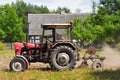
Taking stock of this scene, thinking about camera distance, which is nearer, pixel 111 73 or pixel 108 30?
pixel 111 73

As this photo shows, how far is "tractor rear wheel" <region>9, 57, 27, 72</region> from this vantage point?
18.5 metres

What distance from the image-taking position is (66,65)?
1880 cm

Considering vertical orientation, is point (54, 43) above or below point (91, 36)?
above

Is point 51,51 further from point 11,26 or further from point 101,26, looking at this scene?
point 11,26

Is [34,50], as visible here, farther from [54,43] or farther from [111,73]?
[111,73]

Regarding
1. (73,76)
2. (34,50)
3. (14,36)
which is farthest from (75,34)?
(73,76)

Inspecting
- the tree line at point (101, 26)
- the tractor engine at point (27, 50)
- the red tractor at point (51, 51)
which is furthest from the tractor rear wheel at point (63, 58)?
the tree line at point (101, 26)

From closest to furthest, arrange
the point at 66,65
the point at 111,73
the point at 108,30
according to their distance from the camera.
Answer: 1. the point at 111,73
2. the point at 66,65
3. the point at 108,30

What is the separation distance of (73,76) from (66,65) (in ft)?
10.3

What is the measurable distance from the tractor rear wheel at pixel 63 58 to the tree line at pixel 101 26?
101ft

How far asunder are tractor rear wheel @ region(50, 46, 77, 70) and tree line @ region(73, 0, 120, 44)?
30763mm

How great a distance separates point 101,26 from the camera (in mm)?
53844

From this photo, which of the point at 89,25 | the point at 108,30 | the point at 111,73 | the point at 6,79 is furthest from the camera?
the point at 89,25

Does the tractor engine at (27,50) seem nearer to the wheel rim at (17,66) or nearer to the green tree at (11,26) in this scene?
the wheel rim at (17,66)
